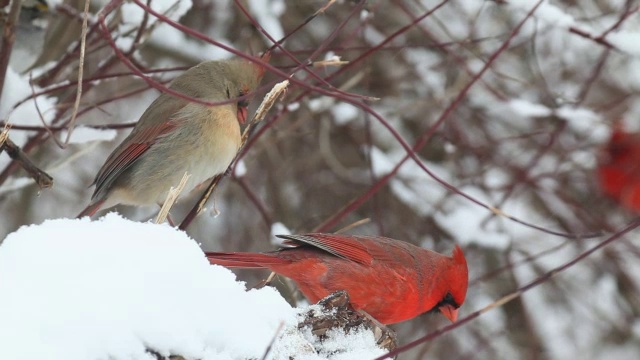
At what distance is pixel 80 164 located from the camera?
5820 mm


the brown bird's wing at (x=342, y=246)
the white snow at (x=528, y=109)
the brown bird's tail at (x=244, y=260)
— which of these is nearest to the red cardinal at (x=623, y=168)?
the white snow at (x=528, y=109)

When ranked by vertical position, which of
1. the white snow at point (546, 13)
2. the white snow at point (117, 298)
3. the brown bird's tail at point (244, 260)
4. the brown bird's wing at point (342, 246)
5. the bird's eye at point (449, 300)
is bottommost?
the white snow at point (117, 298)

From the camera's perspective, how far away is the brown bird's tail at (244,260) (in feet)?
8.08

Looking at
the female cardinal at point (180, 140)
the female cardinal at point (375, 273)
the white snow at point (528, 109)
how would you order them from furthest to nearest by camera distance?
the white snow at point (528, 109), the female cardinal at point (180, 140), the female cardinal at point (375, 273)

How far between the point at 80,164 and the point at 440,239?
2535mm

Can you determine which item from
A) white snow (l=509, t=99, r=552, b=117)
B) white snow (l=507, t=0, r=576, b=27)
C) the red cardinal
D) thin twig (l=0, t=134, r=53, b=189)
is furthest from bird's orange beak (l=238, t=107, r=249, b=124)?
the red cardinal

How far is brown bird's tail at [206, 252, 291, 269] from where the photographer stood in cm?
246

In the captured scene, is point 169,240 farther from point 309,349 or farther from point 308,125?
point 308,125

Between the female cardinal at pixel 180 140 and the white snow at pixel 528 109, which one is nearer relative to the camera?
the female cardinal at pixel 180 140

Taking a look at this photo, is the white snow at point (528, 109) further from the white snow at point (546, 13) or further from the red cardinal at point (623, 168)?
the red cardinal at point (623, 168)

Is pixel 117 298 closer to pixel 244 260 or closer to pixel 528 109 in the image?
pixel 244 260

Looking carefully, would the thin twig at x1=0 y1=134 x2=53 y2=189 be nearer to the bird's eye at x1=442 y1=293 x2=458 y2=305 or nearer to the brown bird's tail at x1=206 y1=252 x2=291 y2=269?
the brown bird's tail at x1=206 y1=252 x2=291 y2=269

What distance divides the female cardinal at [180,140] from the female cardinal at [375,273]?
0.50 meters

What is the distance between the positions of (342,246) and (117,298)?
4.83ft
